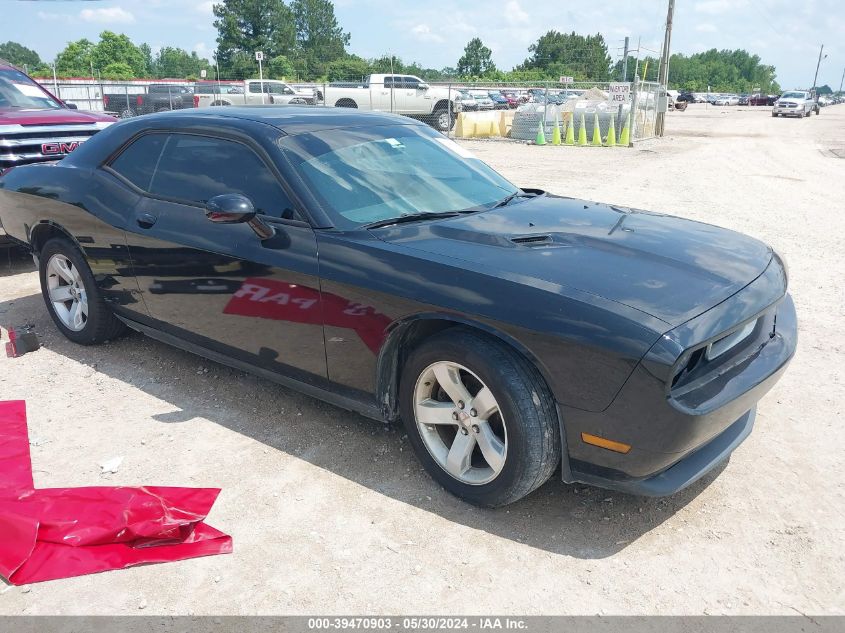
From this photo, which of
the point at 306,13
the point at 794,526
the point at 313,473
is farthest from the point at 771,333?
the point at 306,13

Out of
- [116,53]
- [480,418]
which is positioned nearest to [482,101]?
[480,418]

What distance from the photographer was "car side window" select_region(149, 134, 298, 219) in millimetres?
3498

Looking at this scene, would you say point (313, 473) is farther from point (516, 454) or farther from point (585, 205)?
point (585, 205)

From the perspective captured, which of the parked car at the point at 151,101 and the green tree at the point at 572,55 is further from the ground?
the green tree at the point at 572,55

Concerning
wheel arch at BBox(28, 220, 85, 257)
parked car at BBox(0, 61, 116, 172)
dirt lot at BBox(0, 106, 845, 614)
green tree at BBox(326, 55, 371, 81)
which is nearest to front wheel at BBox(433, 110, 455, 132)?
parked car at BBox(0, 61, 116, 172)

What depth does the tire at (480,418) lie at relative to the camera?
2691mm

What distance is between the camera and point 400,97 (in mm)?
26375

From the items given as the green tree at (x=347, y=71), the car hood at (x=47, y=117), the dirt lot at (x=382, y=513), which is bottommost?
the dirt lot at (x=382, y=513)

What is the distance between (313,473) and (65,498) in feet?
3.57

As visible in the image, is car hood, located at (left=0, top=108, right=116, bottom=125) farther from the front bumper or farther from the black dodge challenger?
the front bumper

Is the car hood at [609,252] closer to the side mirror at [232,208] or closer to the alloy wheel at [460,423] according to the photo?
the alloy wheel at [460,423]

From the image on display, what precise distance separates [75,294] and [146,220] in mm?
1218

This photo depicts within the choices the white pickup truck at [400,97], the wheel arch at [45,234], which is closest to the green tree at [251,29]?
the white pickup truck at [400,97]

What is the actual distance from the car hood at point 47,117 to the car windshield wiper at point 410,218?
551 centimetres
